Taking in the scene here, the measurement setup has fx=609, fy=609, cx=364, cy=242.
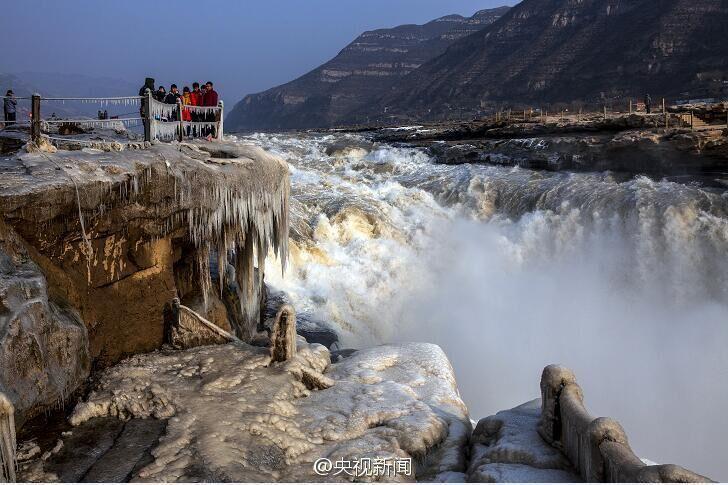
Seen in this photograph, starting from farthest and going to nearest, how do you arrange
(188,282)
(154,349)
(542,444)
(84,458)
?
1. (188,282)
2. (154,349)
3. (542,444)
4. (84,458)

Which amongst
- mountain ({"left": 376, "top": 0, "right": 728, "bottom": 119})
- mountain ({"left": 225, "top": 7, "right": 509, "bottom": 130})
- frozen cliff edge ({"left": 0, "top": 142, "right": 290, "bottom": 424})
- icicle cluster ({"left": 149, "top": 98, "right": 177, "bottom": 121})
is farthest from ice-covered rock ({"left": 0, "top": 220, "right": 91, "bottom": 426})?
mountain ({"left": 225, "top": 7, "right": 509, "bottom": 130})

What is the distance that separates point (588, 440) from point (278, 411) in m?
3.59

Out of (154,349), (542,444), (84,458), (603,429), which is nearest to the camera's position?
(603,429)

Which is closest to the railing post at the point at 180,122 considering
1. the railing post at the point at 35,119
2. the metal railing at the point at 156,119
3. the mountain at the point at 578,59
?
the metal railing at the point at 156,119

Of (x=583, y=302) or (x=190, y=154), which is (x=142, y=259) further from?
(x=583, y=302)

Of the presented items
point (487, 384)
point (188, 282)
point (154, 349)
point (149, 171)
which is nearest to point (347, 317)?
point (487, 384)

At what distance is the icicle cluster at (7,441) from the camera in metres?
5.48

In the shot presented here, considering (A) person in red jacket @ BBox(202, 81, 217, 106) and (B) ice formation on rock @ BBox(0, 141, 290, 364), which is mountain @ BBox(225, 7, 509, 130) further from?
(B) ice formation on rock @ BBox(0, 141, 290, 364)

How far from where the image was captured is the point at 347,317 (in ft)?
56.2

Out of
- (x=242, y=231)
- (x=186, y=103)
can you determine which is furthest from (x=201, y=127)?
(x=242, y=231)

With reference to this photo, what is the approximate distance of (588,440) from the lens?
5898mm

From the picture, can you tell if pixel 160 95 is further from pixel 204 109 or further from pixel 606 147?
pixel 606 147

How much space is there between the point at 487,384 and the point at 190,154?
31.8 feet

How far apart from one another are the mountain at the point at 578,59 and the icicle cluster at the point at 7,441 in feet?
203
